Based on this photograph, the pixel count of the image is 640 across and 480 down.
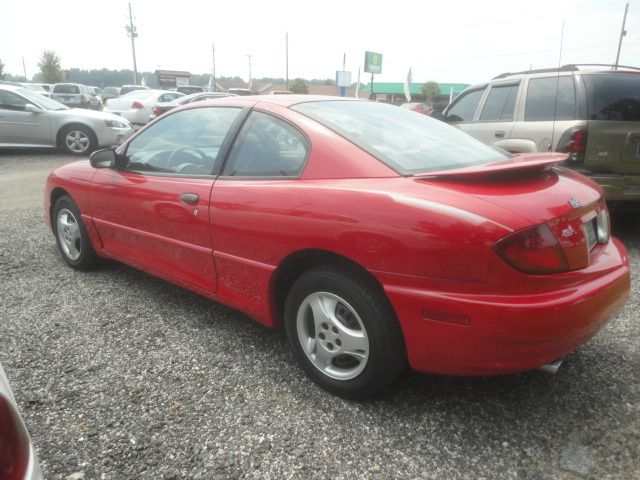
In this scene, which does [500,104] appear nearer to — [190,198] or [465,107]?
[465,107]

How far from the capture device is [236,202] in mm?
2463

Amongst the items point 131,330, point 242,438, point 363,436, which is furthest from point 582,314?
A: point 131,330

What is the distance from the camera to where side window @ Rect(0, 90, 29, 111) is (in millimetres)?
10320

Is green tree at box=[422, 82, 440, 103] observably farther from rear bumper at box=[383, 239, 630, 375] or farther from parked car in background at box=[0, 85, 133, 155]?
rear bumper at box=[383, 239, 630, 375]

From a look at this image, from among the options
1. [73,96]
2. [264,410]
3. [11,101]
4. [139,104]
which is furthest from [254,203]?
[73,96]

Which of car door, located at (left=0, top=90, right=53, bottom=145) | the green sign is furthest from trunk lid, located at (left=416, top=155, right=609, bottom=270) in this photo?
the green sign

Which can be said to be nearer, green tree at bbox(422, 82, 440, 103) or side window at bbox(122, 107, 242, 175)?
side window at bbox(122, 107, 242, 175)

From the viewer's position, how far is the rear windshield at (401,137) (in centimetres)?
223

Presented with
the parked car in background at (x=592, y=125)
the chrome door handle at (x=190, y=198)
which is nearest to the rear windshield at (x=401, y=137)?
the chrome door handle at (x=190, y=198)

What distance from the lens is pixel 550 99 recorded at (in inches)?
195

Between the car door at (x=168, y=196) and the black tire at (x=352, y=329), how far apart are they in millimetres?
663

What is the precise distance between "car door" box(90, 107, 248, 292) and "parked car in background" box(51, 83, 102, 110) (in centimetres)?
2566

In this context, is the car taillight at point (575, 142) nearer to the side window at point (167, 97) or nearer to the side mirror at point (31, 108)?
the side mirror at point (31, 108)

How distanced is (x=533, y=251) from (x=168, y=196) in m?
2.01
